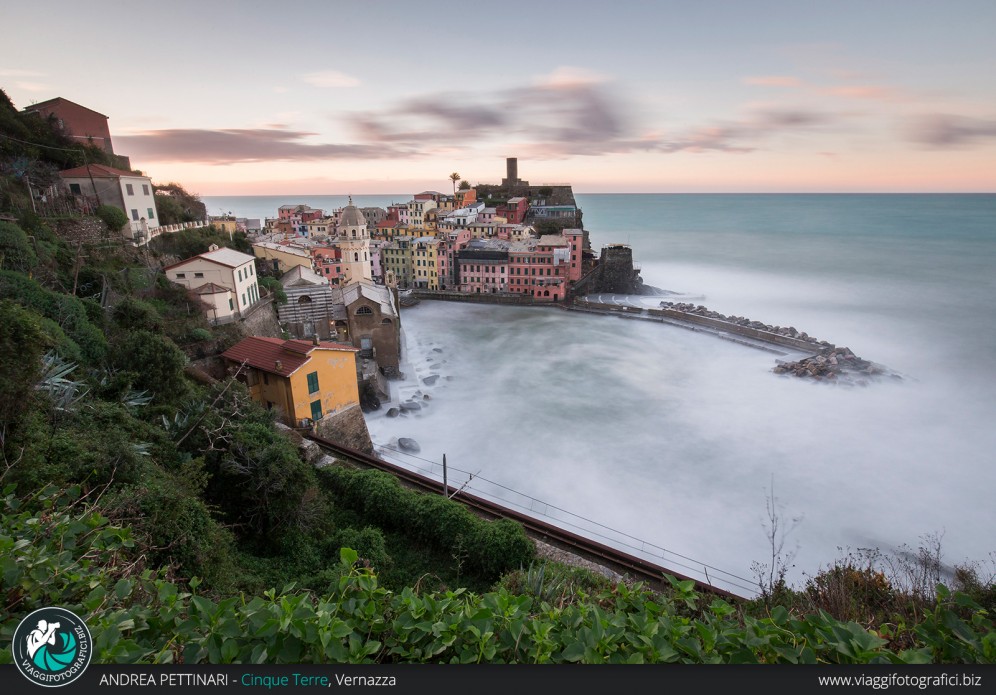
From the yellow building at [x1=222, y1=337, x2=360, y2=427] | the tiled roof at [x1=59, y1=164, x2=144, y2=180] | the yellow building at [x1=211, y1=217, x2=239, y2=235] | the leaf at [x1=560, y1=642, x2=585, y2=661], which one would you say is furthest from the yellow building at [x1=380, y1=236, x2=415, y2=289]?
the leaf at [x1=560, y1=642, x2=585, y2=661]

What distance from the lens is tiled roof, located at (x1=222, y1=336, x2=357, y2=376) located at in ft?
37.3

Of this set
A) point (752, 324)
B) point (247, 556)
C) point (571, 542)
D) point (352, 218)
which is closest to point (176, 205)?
point (352, 218)

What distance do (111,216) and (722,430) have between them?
22293 millimetres

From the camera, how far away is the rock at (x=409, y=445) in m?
14.6

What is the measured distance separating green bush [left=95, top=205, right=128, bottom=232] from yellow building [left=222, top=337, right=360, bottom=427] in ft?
27.7

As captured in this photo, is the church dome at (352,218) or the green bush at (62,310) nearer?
the green bush at (62,310)

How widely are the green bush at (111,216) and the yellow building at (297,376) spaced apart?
8.46 m

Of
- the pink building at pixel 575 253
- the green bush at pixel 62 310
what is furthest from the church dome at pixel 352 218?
the pink building at pixel 575 253

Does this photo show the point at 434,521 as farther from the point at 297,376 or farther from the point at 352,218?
the point at 352,218

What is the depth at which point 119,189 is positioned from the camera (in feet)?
57.4

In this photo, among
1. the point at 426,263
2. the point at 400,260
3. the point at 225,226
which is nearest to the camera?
the point at 225,226

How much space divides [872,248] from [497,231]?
43.4 meters

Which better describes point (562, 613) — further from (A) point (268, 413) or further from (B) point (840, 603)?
(A) point (268, 413)

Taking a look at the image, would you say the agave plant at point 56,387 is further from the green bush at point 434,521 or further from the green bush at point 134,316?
the green bush at point 134,316
